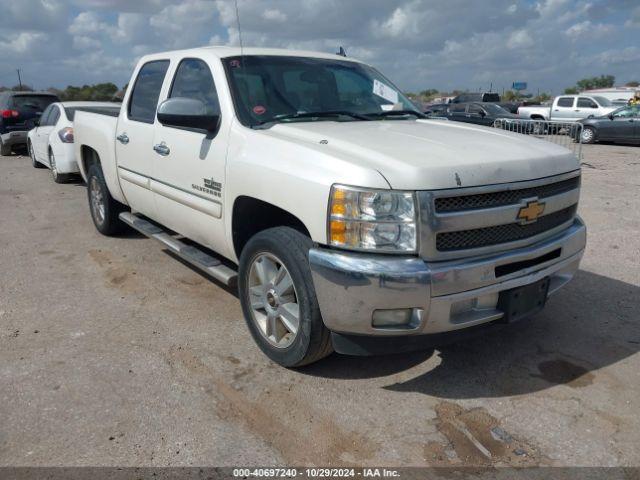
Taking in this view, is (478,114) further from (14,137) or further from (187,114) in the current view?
(187,114)

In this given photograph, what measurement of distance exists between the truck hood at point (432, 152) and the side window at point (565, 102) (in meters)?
23.1

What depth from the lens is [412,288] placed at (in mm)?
2711

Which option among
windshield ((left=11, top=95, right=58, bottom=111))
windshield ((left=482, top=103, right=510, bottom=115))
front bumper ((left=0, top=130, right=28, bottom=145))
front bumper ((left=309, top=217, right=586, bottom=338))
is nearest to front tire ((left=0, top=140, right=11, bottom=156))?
front bumper ((left=0, top=130, right=28, bottom=145))

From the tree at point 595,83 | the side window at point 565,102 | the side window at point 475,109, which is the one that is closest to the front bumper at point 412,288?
the side window at point 475,109

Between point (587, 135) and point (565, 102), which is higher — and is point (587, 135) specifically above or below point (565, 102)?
below

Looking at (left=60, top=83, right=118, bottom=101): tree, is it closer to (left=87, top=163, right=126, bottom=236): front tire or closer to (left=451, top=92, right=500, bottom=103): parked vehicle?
(left=451, top=92, right=500, bottom=103): parked vehicle

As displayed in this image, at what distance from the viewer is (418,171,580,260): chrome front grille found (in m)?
2.74

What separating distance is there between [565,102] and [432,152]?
24.4 meters

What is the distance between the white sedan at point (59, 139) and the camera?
9.97 metres

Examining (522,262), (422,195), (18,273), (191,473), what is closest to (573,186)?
(522,262)

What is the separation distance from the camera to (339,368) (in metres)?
3.51

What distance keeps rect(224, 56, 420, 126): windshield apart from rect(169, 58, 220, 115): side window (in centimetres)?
19

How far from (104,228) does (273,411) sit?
4188 millimetres

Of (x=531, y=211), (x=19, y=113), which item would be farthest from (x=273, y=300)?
(x=19, y=113)
